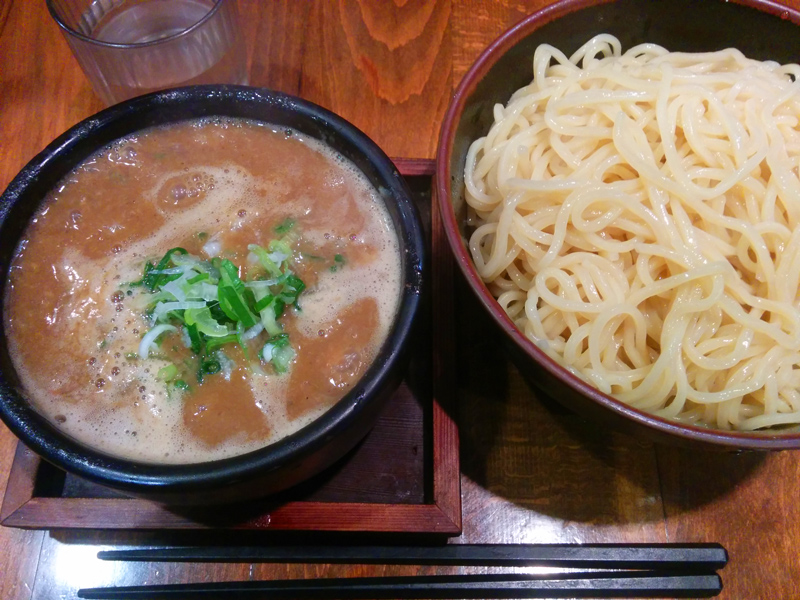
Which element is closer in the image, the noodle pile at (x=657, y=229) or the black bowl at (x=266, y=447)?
the black bowl at (x=266, y=447)

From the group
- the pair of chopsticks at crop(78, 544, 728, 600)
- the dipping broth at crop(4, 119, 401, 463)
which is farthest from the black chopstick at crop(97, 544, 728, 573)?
the dipping broth at crop(4, 119, 401, 463)

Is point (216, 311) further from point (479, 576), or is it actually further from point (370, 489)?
point (479, 576)

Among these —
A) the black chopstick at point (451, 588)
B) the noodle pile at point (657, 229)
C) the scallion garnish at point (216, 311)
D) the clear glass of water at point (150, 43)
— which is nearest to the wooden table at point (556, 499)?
the black chopstick at point (451, 588)

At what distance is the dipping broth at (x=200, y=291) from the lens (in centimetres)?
111

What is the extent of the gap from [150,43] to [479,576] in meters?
Answer: 1.54

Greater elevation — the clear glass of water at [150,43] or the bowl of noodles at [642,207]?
the clear glass of water at [150,43]

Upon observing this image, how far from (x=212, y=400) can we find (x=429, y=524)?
0.51 m

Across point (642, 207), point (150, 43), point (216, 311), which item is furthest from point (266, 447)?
point (150, 43)

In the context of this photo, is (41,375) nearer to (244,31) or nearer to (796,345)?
(244,31)

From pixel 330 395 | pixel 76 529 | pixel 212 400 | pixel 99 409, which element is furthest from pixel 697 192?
pixel 76 529

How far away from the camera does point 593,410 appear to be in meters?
1.08

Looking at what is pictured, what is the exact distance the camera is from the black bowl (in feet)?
3.21

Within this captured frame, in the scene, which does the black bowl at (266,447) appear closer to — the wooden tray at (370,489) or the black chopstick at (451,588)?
the wooden tray at (370,489)

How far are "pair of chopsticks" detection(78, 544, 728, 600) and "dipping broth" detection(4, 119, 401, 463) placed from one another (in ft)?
1.19
